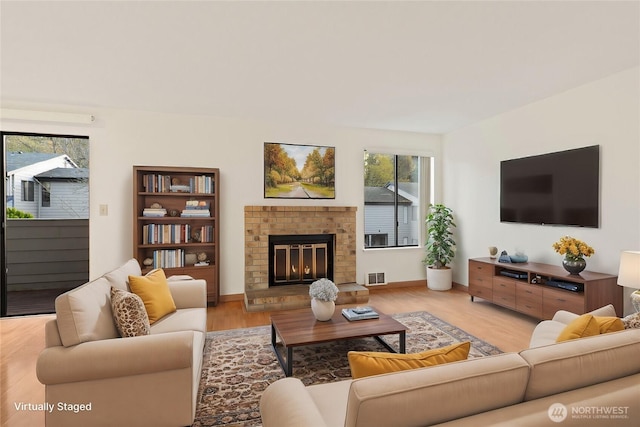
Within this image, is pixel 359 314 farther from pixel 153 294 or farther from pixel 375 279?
pixel 375 279

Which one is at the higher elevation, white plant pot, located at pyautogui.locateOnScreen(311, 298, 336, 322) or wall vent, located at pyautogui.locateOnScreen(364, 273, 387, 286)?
white plant pot, located at pyautogui.locateOnScreen(311, 298, 336, 322)

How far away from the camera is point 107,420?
1.74 m

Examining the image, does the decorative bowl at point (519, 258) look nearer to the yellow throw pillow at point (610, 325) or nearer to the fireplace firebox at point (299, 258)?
the fireplace firebox at point (299, 258)

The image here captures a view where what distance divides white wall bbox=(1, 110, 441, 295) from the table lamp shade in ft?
10.1

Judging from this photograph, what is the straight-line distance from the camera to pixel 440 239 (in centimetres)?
525

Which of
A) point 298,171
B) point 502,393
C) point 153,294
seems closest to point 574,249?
point 502,393

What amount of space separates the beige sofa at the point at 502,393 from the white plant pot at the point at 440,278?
3.98 meters

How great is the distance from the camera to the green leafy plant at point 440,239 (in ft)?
17.2

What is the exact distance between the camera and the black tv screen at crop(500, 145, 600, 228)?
136 inches

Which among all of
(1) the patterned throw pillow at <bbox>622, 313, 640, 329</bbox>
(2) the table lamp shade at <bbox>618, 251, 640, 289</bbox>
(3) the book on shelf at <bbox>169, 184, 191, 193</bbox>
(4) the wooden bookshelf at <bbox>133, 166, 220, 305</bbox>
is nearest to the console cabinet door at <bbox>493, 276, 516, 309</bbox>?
(2) the table lamp shade at <bbox>618, 251, 640, 289</bbox>

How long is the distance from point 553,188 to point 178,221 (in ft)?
15.6

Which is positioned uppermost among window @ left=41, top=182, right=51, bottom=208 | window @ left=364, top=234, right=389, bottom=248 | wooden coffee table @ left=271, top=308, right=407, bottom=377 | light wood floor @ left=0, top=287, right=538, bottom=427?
window @ left=41, top=182, right=51, bottom=208

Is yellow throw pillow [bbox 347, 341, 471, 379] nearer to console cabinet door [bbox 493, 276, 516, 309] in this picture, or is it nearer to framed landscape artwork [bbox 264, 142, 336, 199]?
console cabinet door [bbox 493, 276, 516, 309]

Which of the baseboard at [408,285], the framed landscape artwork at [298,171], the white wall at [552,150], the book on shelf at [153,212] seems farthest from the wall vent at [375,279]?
the book on shelf at [153,212]
